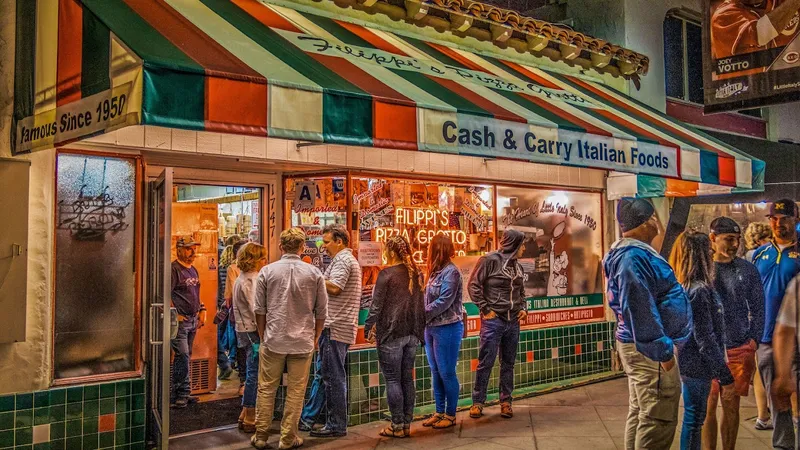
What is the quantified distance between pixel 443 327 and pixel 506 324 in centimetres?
80

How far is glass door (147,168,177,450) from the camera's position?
5.47m

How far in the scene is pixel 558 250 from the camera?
9.38 m

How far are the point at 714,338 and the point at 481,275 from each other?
2621 mm

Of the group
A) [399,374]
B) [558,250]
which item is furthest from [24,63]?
[558,250]

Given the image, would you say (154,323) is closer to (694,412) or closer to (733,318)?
(694,412)

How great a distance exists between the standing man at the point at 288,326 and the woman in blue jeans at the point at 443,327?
1243mm

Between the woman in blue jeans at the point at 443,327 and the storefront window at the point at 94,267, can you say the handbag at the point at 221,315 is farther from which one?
the woman in blue jeans at the point at 443,327

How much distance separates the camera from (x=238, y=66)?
16.2 feet

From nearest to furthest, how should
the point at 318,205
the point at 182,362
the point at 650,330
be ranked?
the point at 650,330 < the point at 318,205 < the point at 182,362

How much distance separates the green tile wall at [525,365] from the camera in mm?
7281

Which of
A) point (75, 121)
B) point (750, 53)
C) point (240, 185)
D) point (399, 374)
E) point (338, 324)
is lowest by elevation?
point (399, 374)

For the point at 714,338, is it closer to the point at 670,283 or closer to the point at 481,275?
the point at 670,283

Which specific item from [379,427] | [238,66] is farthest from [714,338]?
[238,66]

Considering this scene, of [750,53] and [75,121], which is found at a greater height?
[750,53]
